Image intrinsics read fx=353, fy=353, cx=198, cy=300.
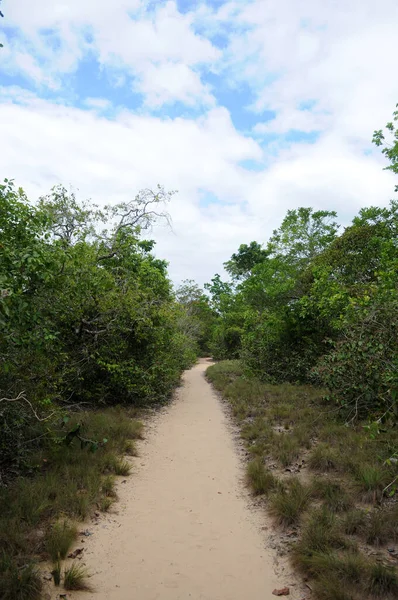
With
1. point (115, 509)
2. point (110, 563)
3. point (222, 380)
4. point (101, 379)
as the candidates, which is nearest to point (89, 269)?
point (101, 379)

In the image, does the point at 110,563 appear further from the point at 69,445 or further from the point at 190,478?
the point at 69,445

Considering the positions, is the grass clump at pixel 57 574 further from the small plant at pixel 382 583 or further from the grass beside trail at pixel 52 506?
the small plant at pixel 382 583

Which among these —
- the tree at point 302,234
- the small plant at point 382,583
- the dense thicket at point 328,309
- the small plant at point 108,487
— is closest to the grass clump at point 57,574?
the small plant at point 108,487

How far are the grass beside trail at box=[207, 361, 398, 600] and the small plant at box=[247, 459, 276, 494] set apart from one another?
0.01 meters

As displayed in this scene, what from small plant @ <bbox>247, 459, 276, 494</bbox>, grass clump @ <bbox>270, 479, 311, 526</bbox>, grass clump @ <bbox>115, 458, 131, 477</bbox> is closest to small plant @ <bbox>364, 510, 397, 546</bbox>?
grass clump @ <bbox>270, 479, 311, 526</bbox>

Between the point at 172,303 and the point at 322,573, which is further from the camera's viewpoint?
the point at 172,303

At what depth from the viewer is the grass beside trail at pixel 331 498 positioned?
3.08 meters

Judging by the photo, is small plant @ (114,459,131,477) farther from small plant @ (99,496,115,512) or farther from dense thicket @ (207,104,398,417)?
dense thicket @ (207,104,398,417)

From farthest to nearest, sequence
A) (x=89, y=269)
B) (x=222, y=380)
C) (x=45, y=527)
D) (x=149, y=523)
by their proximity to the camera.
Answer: (x=222, y=380)
(x=89, y=269)
(x=149, y=523)
(x=45, y=527)

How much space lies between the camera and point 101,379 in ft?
33.9

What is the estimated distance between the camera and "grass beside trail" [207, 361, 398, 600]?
10.1 feet

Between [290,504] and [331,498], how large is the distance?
536mm

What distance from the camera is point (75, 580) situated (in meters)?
3.18

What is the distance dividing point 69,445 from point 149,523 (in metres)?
2.43
